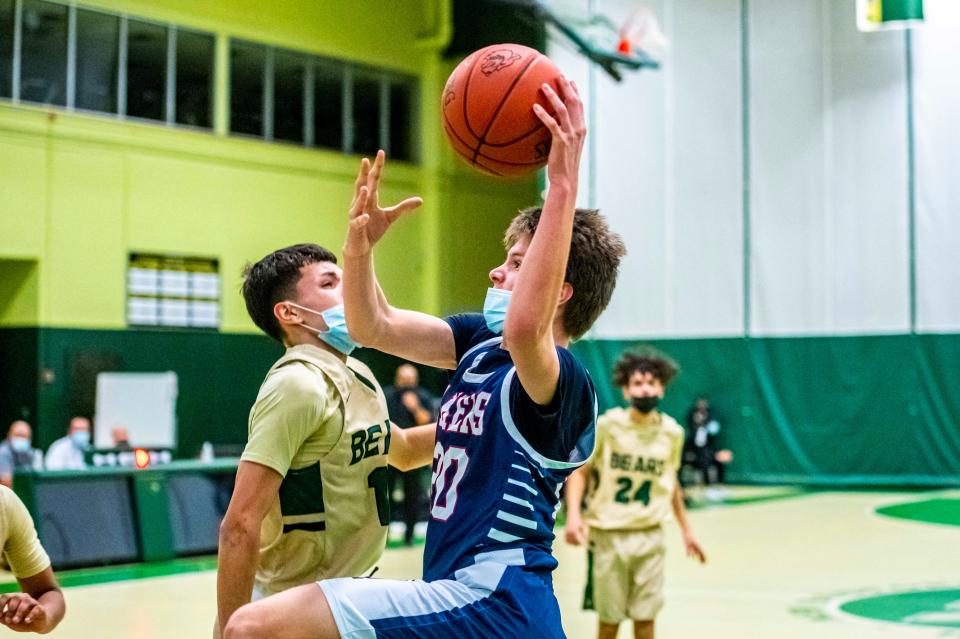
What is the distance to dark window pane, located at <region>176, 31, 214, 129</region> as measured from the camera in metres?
19.3

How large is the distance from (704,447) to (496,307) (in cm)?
1652

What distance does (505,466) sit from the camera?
2936mm

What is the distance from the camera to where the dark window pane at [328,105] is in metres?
21.4

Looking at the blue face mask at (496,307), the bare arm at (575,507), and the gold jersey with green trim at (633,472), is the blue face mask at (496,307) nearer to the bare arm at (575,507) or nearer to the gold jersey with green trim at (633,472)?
the bare arm at (575,507)

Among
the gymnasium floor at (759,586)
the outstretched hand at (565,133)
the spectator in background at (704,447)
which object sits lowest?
the gymnasium floor at (759,586)

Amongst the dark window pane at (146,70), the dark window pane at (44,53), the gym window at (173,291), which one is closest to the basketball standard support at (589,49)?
the dark window pane at (146,70)

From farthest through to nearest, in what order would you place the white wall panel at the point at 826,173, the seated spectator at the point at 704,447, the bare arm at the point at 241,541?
1. the white wall panel at the point at 826,173
2. the seated spectator at the point at 704,447
3. the bare arm at the point at 241,541

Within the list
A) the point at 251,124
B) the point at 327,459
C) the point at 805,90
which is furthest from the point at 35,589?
the point at 805,90

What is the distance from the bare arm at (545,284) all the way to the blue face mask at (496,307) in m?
0.35

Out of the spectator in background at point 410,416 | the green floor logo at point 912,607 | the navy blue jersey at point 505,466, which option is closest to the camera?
the navy blue jersey at point 505,466

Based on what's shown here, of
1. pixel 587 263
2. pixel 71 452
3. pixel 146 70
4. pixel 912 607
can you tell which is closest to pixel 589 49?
pixel 146 70

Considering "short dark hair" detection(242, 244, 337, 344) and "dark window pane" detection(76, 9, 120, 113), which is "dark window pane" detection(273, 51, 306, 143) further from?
"short dark hair" detection(242, 244, 337, 344)

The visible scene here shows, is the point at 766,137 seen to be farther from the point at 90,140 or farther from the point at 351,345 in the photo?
the point at 351,345

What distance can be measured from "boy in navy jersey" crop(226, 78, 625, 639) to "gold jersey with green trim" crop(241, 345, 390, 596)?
351mm
